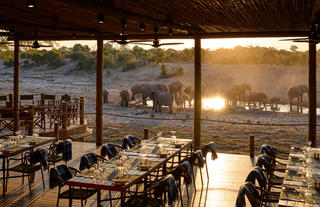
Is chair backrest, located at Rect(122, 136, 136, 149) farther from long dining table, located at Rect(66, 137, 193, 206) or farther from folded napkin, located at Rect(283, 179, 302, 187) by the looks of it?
folded napkin, located at Rect(283, 179, 302, 187)

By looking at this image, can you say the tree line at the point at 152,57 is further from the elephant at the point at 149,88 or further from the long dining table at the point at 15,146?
the long dining table at the point at 15,146

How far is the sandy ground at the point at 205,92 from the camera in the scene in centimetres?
1934

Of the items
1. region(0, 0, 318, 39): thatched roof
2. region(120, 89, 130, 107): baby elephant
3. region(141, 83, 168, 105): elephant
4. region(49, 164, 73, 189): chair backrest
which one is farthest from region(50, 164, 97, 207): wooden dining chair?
region(141, 83, 168, 105): elephant

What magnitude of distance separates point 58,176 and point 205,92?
97.3ft

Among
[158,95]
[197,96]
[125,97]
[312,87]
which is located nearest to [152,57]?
[125,97]

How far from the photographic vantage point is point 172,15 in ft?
26.4

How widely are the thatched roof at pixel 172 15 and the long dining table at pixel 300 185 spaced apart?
228cm

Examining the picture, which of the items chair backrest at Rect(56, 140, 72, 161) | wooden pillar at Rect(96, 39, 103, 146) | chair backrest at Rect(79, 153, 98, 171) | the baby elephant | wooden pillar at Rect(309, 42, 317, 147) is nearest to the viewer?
chair backrest at Rect(79, 153, 98, 171)

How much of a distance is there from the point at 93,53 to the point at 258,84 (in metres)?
20.9

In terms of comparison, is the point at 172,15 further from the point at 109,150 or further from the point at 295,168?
the point at 295,168

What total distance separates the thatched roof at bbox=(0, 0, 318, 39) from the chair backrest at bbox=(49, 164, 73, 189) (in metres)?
→ 2.37

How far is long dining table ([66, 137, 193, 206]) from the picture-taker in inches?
191

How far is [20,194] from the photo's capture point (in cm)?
677

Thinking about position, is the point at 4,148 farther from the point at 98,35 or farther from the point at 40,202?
the point at 98,35
